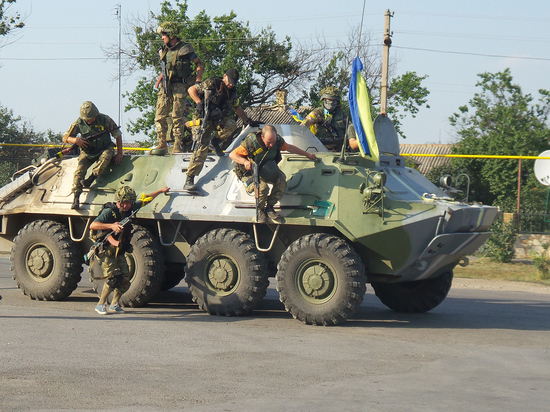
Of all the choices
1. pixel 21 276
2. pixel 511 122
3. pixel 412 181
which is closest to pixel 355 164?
pixel 412 181

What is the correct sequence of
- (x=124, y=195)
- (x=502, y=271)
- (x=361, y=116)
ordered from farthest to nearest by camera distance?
(x=502, y=271) < (x=361, y=116) < (x=124, y=195)

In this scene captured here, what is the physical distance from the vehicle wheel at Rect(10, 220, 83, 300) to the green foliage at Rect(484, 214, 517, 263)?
9817mm

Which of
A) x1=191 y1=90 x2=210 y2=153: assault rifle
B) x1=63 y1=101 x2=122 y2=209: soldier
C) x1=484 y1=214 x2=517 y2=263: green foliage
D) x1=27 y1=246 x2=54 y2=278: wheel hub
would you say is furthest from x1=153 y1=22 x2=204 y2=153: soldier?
x1=484 y1=214 x2=517 y2=263: green foliage

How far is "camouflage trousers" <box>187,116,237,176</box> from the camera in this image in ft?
33.6

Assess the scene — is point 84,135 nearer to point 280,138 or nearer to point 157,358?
point 280,138

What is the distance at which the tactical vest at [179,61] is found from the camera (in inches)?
456

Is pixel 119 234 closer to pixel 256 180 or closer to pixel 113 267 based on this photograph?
pixel 113 267

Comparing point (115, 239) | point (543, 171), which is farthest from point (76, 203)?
point (543, 171)

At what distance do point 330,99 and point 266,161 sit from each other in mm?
3184

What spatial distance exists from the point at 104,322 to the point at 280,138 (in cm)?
300

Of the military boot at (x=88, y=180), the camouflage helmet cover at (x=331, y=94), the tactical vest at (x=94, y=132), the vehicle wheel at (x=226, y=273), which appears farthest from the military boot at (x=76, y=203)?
the camouflage helmet cover at (x=331, y=94)

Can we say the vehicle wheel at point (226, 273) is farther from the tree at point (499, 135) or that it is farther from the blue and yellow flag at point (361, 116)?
the tree at point (499, 135)

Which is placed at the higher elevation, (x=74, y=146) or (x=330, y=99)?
(x=330, y=99)

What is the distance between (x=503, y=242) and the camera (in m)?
17.3
